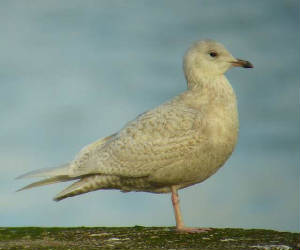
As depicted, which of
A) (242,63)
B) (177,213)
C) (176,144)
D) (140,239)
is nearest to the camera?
(176,144)

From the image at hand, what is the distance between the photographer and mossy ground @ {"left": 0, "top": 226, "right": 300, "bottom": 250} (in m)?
8.26

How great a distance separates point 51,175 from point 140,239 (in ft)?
6.09

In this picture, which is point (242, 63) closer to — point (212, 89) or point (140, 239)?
point (212, 89)

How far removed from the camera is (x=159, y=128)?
9.10 metres

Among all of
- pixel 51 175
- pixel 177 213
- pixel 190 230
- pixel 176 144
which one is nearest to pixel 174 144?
pixel 176 144

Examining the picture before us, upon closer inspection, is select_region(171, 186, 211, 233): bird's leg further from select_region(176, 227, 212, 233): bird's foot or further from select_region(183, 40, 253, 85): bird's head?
select_region(183, 40, 253, 85): bird's head

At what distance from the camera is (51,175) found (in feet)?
31.9

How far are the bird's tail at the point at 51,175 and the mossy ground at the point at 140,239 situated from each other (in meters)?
0.92

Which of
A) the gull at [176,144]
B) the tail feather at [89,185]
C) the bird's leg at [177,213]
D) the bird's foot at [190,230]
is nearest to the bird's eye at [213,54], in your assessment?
the gull at [176,144]

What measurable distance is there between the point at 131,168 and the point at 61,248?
161cm

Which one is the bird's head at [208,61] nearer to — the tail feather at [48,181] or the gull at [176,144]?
the gull at [176,144]

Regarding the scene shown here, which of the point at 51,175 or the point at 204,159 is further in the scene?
the point at 51,175

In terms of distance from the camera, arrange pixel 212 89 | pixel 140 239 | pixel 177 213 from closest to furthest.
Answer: pixel 140 239 < pixel 177 213 < pixel 212 89

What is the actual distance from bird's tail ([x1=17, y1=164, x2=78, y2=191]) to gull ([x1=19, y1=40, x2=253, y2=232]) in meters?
0.02
